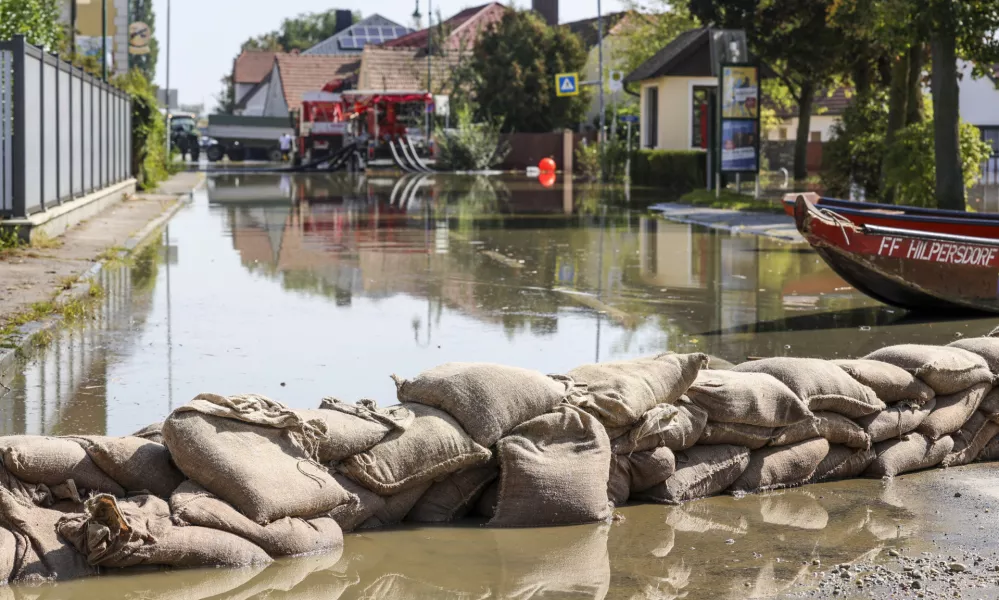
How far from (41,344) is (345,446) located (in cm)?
555

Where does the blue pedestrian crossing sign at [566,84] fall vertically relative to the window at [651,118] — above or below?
above

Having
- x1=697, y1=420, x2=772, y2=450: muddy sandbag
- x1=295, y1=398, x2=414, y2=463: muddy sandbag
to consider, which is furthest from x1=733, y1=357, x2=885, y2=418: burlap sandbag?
x1=295, y1=398, x2=414, y2=463: muddy sandbag

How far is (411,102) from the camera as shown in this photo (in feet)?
191

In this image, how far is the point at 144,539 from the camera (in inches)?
191

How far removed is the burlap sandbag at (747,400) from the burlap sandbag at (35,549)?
9.19ft

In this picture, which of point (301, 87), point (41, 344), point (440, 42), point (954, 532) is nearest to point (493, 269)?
point (41, 344)

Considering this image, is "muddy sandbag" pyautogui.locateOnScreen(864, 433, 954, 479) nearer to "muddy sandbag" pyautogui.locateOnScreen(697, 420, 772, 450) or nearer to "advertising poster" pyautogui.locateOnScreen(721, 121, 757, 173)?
"muddy sandbag" pyautogui.locateOnScreen(697, 420, 772, 450)

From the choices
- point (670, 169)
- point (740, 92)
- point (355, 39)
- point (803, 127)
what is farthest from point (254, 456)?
point (355, 39)

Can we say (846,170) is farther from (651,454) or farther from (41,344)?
(651,454)

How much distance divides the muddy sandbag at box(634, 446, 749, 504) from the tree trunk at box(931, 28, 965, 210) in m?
15.7

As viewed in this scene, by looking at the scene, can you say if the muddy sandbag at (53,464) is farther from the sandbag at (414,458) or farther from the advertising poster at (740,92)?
the advertising poster at (740,92)

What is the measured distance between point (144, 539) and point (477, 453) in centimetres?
141

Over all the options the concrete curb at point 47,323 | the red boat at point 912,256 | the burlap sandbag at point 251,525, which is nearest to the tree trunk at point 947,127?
the red boat at point 912,256

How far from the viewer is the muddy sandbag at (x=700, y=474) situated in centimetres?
609
